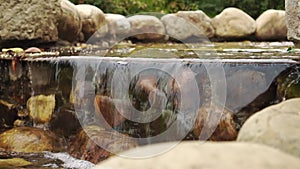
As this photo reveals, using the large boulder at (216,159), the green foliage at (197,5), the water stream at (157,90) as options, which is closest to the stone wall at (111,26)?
the water stream at (157,90)

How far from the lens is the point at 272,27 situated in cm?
1140

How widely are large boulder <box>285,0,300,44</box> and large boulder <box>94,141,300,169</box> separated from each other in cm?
271

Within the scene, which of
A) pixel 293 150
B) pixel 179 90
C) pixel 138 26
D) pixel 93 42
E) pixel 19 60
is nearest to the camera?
pixel 293 150

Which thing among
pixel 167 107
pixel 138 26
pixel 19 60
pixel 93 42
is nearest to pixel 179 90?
pixel 167 107

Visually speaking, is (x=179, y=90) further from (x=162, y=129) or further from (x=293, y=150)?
(x=293, y=150)

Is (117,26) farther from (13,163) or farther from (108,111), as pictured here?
(13,163)

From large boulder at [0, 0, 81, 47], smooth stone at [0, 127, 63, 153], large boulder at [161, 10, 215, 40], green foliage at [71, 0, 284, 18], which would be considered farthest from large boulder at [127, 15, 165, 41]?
smooth stone at [0, 127, 63, 153]

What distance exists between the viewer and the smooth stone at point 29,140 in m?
→ 4.82

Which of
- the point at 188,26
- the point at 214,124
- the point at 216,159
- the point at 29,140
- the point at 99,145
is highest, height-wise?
the point at 216,159

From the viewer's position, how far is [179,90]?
4359 millimetres

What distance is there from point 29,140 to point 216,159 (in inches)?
Answer: 141

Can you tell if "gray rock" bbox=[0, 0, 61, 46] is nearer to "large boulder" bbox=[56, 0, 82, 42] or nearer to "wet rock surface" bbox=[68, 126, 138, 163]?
"large boulder" bbox=[56, 0, 82, 42]

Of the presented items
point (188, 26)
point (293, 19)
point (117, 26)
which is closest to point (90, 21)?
point (117, 26)

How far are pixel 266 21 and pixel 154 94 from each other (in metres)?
7.51
